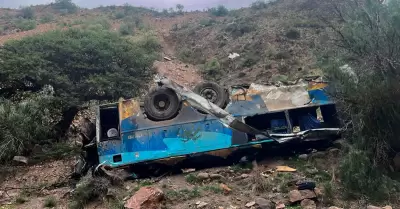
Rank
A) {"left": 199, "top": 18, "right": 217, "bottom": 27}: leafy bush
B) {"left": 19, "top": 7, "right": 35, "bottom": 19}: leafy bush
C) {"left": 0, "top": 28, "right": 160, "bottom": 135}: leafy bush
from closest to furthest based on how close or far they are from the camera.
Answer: {"left": 0, "top": 28, "right": 160, "bottom": 135}: leafy bush, {"left": 199, "top": 18, "right": 217, "bottom": 27}: leafy bush, {"left": 19, "top": 7, "right": 35, "bottom": 19}: leafy bush

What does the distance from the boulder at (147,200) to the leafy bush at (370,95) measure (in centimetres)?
311

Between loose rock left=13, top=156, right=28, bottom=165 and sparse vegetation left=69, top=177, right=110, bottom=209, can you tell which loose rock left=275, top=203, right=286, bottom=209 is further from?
loose rock left=13, top=156, right=28, bottom=165

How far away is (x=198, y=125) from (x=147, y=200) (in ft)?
8.74

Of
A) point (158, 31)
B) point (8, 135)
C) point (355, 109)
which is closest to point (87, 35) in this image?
point (8, 135)

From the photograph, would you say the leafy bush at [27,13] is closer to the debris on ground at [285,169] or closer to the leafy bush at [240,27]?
the leafy bush at [240,27]

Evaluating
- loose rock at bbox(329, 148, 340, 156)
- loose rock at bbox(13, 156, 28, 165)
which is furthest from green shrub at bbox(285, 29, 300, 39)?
loose rock at bbox(13, 156, 28, 165)

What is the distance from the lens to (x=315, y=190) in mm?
7180

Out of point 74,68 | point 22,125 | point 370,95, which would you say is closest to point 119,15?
point 74,68

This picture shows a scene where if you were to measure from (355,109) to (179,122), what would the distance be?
350cm

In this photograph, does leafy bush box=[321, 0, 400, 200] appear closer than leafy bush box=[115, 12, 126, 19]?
Yes

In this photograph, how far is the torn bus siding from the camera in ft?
30.3

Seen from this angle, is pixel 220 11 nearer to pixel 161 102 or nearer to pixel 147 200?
pixel 161 102

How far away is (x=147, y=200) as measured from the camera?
695 centimetres

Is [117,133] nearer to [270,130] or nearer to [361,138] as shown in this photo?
[270,130]
